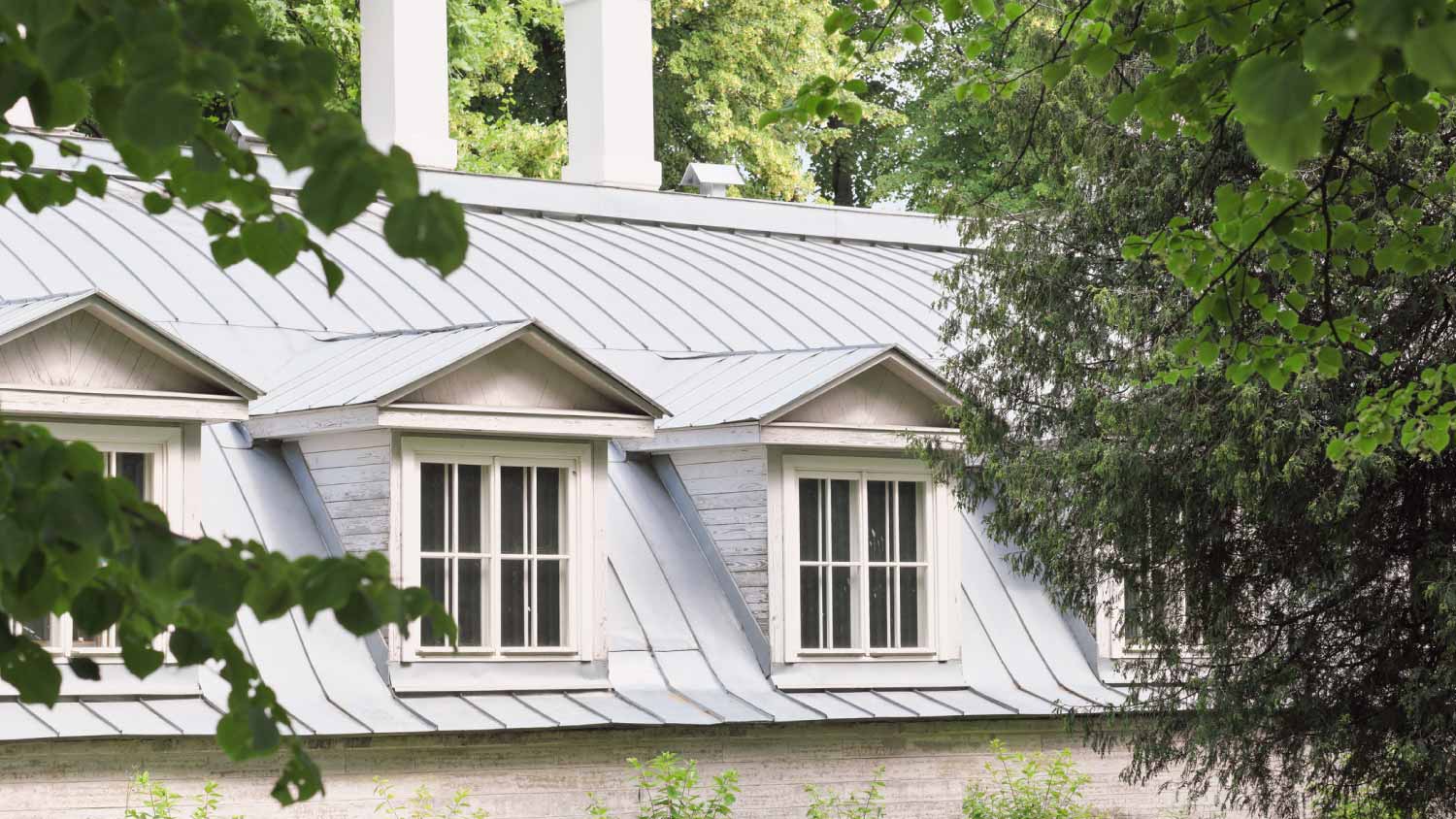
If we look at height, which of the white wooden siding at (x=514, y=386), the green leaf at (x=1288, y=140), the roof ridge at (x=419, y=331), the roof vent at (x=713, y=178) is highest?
the roof vent at (x=713, y=178)

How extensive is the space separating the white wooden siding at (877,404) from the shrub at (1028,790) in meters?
2.23

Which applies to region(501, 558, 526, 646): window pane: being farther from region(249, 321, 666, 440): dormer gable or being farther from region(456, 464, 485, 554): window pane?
region(249, 321, 666, 440): dormer gable

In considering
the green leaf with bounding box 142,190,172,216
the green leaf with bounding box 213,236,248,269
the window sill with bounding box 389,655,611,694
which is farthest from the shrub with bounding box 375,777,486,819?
the green leaf with bounding box 213,236,248,269

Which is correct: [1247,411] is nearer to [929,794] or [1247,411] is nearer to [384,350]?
[929,794]

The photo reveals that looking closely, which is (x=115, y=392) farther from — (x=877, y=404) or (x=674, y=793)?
(x=877, y=404)

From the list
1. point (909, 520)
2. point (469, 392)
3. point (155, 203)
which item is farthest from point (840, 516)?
point (155, 203)

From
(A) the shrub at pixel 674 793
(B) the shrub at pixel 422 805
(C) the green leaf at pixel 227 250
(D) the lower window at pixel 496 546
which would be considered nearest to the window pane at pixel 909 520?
(A) the shrub at pixel 674 793

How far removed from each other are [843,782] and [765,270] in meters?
6.12

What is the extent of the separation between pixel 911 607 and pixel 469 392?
3.69m

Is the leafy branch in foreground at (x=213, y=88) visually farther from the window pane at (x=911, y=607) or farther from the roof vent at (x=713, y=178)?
the roof vent at (x=713, y=178)

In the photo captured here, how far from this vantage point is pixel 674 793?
12.0 metres

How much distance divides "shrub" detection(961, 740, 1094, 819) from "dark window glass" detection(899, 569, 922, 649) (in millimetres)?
929

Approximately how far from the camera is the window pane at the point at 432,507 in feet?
40.2

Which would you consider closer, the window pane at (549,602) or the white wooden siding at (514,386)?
the white wooden siding at (514,386)
